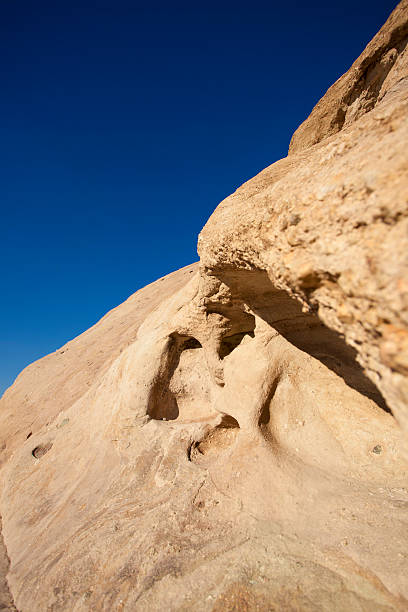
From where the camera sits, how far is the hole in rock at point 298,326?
3031 mm

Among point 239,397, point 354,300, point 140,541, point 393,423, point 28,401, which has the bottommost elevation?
point 393,423

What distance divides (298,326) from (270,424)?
1.19 m

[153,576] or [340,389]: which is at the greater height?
[340,389]

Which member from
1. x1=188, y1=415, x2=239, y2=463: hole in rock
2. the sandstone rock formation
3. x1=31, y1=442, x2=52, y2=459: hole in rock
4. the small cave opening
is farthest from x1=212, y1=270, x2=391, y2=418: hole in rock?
x1=31, y1=442, x2=52, y2=459: hole in rock

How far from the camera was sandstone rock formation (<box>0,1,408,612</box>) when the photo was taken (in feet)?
4.61

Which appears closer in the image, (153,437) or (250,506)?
(250,506)

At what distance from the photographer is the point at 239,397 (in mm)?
3691

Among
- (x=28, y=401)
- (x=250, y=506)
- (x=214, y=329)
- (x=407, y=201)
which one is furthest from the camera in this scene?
(x=28, y=401)

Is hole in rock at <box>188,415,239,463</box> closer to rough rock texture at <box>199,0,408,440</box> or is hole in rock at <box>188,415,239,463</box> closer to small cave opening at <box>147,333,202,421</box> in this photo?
small cave opening at <box>147,333,202,421</box>

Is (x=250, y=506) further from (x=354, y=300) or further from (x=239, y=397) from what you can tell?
(x=354, y=300)

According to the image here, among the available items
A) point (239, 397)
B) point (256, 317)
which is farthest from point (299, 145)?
point (239, 397)

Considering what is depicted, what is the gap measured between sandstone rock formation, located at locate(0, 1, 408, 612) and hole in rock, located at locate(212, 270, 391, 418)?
0.06ft

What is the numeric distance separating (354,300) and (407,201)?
0.44 m

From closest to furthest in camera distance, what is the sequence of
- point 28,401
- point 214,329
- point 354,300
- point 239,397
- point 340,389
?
point 354,300 < point 340,389 < point 239,397 < point 214,329 < point 28,401
